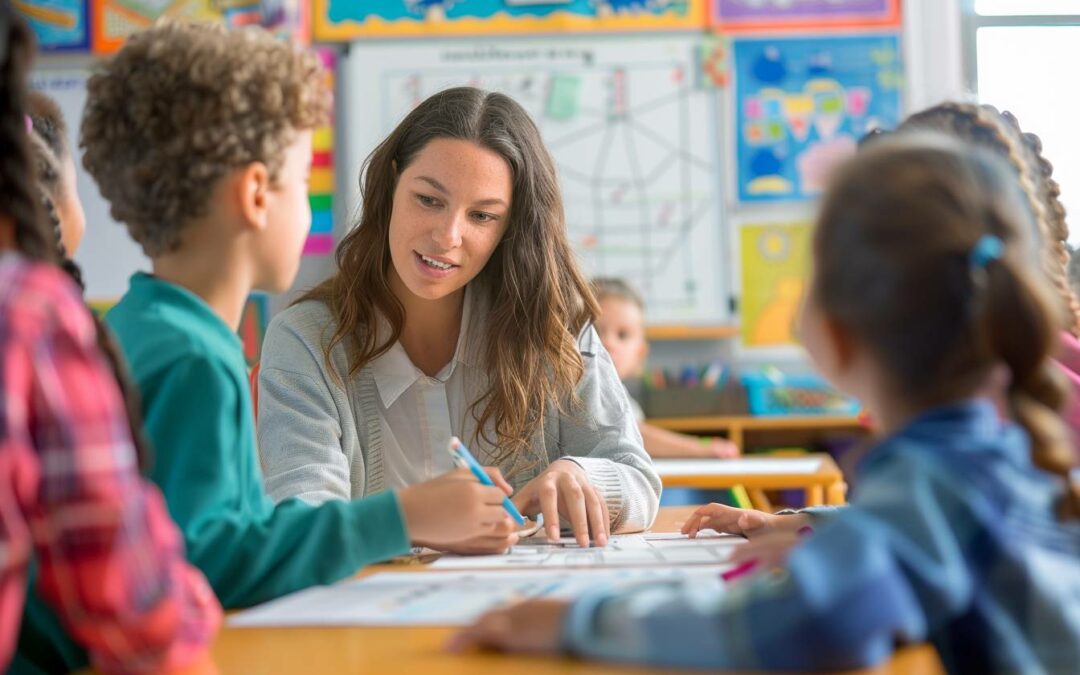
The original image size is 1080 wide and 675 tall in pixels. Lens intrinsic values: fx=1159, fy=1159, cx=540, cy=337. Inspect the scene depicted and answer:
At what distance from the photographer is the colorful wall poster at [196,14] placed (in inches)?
172

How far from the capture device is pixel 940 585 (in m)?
0.68

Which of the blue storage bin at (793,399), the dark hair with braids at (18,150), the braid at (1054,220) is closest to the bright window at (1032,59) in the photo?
the blue storage bin at (793,399)

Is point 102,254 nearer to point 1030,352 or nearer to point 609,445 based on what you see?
point 609,445

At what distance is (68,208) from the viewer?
1470 mm

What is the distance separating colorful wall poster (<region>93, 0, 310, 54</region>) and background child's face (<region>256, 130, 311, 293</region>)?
136 inches

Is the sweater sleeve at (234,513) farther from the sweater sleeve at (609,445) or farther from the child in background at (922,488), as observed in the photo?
the sweater sleeve at (609,445)

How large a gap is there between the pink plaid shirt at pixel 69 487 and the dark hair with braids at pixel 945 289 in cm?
48

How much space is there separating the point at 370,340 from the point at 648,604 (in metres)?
1.09

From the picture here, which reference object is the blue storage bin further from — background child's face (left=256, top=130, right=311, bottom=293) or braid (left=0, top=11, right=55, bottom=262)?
braid (left=0, top=11, right=55, bottom=262)

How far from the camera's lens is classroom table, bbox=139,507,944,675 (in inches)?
27.9

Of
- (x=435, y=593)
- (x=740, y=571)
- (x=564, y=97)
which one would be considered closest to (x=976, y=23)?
(x=564, y=97)

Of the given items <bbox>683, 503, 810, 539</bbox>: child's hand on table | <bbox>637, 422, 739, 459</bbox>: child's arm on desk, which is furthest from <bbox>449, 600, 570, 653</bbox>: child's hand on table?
<bbox>637, 422, 739, 459</bbox>: child's arm on desk

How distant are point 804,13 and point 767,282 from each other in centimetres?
104

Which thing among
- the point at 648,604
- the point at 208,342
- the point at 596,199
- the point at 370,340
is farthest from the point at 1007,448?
the point at 596,199
